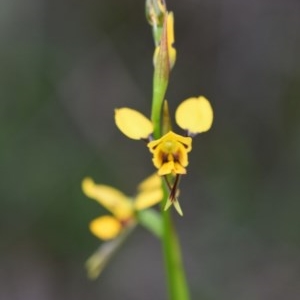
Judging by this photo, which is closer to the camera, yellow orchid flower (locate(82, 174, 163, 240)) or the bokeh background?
yellow orchid flower (locate(82, 174, 163, 240))

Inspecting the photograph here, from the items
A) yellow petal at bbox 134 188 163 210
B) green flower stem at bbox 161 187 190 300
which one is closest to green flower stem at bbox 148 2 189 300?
green flower stem at bbox 161 187 190 300

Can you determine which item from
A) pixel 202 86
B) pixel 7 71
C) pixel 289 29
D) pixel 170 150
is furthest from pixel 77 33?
pixel 170 150

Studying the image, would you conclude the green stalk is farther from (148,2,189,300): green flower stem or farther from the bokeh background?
the bokeh background

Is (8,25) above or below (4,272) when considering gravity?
above

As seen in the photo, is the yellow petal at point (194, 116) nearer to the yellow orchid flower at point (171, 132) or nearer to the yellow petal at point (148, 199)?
the yellow orchid flower at point (171, 132)

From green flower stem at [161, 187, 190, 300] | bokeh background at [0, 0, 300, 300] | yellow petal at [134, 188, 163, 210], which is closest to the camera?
green flower stem at [161, 187, 190, 300]

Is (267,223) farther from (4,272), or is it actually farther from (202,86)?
(4,272)

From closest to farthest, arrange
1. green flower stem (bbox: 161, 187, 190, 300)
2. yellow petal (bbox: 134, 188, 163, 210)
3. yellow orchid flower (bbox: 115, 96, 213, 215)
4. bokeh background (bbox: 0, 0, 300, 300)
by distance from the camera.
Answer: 1. yellow orchid flower (bbox: 115, 96, 213, 215)
2. green flower stem (bbox: 161, 187, 190, 300)
3. yellow petal (bbox: 134, 188, 163, 210)
4. bokeh background (bbox: 0, 0, 300, 300)

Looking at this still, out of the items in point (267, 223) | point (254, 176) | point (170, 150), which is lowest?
point (170, 150)

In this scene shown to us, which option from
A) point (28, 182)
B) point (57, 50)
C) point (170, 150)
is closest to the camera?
point (170, 150)
